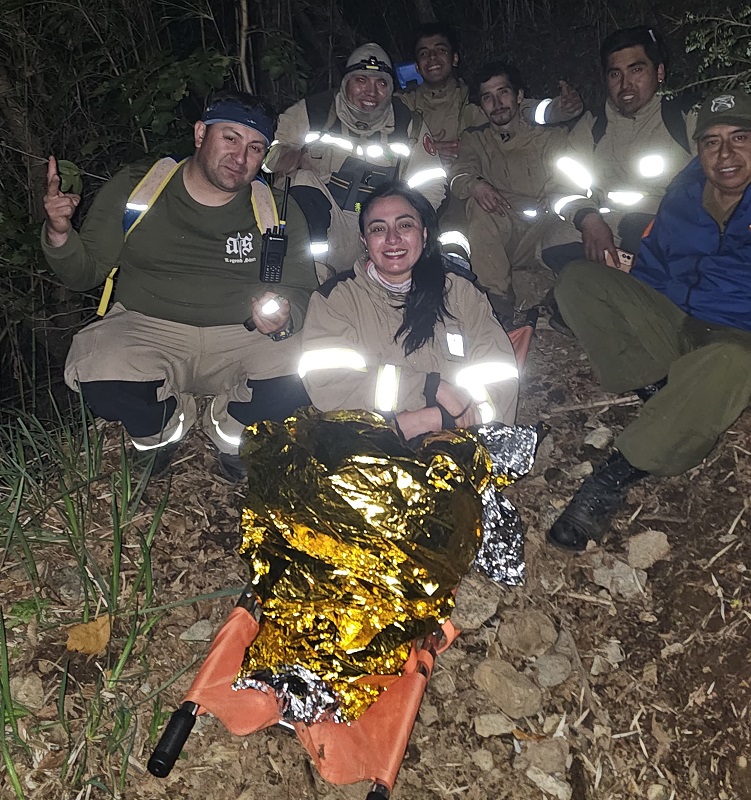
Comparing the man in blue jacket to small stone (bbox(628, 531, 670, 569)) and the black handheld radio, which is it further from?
the black handheld radio

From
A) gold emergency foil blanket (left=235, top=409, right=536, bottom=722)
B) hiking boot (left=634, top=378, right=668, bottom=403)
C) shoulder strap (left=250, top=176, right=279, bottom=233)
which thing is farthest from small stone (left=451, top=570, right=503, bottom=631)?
shoulder strap (left=250, top=176, right=279, bottom=233)

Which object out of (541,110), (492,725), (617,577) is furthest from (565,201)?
(492,725)

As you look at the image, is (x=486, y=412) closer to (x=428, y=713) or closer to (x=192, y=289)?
(x=428, y=713)

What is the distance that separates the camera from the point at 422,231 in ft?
9.98

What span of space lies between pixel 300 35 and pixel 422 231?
723 cm

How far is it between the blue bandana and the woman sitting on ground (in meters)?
0.71

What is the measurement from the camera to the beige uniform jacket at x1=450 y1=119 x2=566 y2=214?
181 inches

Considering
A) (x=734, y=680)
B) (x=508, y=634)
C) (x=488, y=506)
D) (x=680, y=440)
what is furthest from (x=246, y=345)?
(x=734, y=680)

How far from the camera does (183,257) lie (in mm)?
3221

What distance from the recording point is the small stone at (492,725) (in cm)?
239

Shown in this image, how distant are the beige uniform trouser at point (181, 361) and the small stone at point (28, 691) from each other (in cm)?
124

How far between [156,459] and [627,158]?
3.64 meters

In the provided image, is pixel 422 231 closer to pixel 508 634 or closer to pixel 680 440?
pixel 680 440

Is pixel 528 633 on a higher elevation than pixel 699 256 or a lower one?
lower
